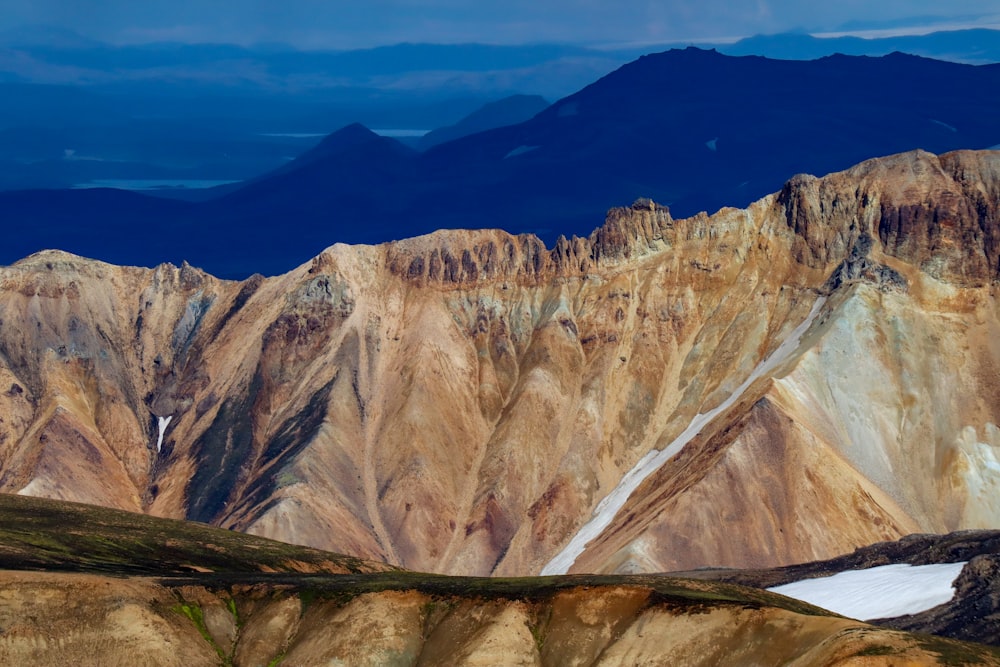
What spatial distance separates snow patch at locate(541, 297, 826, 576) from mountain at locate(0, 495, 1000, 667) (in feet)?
188

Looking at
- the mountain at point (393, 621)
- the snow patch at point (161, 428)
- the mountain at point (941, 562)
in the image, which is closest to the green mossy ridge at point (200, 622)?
the mountain at point (393, 621)

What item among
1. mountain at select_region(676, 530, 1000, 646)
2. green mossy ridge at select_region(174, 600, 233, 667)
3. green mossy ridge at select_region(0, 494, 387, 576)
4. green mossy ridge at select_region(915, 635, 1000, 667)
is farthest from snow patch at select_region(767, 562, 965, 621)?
green mossy ridge at select_region(174, 600, 233, 667)

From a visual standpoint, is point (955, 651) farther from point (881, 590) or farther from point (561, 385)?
point (561, 385)

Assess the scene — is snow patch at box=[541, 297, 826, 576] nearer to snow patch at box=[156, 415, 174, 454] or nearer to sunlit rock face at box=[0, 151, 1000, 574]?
sunlit rock face at box=[0, 151, 1000, 574]

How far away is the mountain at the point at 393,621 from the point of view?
249 ft

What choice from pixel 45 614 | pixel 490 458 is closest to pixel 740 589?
pixel 45 614

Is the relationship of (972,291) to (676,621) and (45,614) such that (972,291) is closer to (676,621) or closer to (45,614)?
A: (676,621)

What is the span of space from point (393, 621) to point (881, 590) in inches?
1691

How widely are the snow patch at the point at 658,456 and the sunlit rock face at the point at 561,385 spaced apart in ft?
2.62

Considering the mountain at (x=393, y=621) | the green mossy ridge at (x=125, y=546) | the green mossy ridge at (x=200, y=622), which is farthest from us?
the green mossy ridge at (x=125, y=546)

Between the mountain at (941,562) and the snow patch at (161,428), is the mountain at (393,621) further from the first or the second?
the snow patch at (161,428)

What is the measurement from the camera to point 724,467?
141 meters

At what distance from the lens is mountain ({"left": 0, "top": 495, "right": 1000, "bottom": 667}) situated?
2992 inches

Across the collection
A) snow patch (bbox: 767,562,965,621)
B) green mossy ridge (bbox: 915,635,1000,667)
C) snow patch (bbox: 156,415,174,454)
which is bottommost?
snow patch (bbox: 767,562,965,621)
